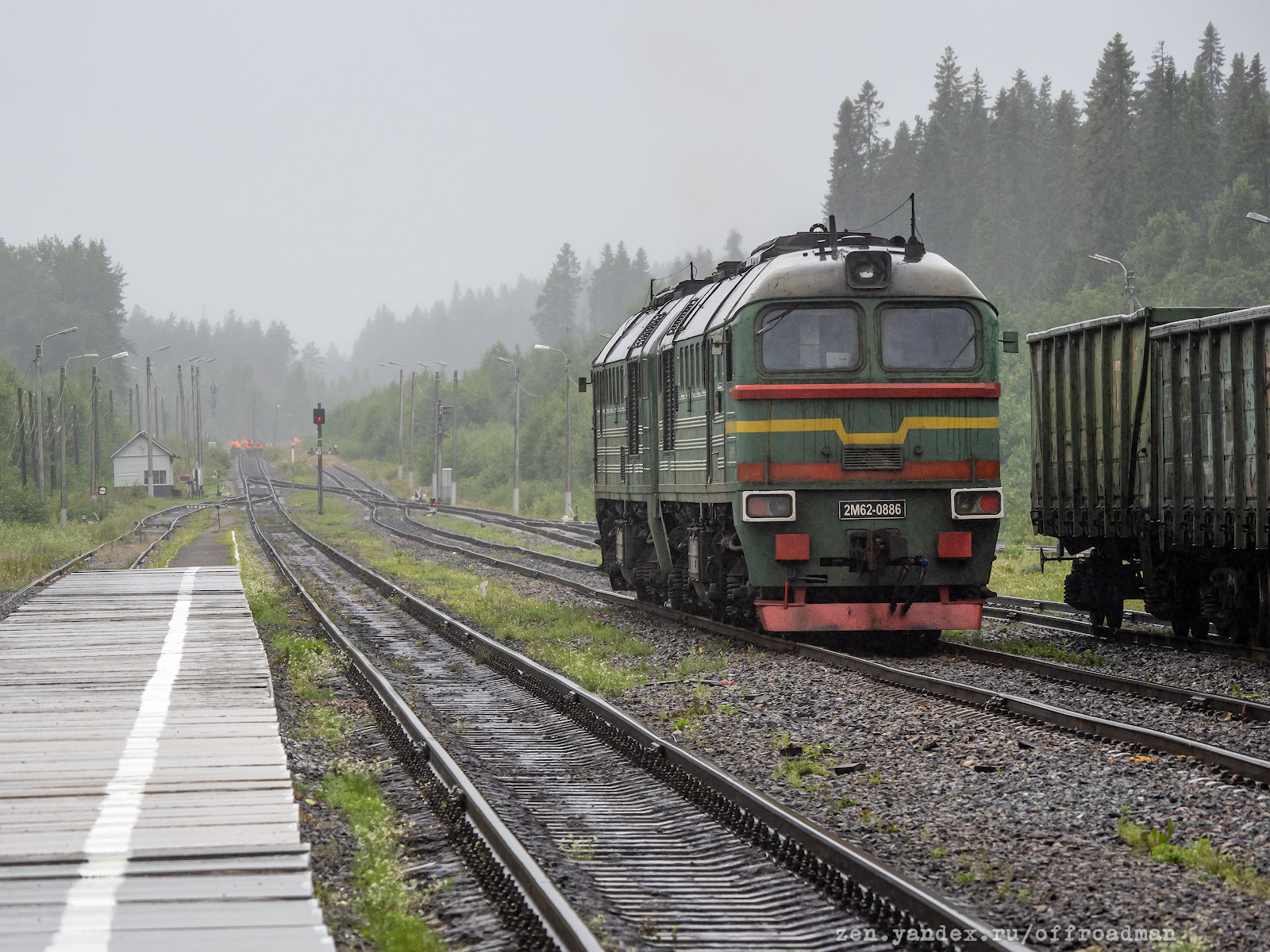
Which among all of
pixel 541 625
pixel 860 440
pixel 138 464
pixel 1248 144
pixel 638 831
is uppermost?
pixel 1248 144

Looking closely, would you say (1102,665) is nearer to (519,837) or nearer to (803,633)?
(803,633)

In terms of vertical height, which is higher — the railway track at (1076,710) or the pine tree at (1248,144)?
the pine tree at (1248,144)

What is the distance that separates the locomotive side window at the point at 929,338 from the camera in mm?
14406

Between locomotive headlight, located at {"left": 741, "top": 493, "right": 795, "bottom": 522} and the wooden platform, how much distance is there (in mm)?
4613

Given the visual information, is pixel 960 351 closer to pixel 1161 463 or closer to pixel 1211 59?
pixel 1161 463

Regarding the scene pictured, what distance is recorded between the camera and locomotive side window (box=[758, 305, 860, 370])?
14367mm

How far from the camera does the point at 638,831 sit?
769 centimetres

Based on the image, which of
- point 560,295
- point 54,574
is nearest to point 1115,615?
point 54,574

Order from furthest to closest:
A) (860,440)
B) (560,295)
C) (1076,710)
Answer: (560,295), (860,440), (1076,710)

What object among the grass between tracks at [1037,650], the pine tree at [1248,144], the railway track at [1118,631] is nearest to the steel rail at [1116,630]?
the railway track at [1118,631]

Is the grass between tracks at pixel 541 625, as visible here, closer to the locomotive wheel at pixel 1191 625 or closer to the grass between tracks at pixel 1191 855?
the locomotive wheel at pixel 1191 625

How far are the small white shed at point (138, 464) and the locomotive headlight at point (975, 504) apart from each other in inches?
2935

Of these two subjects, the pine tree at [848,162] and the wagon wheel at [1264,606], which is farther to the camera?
the pine tree at [848,162]

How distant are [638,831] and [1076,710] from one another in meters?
4.38
